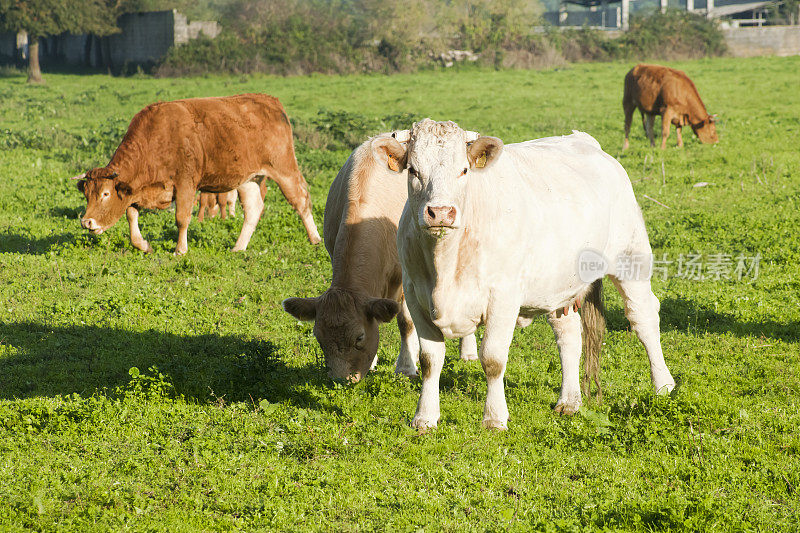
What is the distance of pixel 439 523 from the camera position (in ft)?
15.0

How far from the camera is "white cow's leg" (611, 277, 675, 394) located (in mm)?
6662

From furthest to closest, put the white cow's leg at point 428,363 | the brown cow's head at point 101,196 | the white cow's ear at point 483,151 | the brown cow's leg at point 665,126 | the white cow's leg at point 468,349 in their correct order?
the brown cow's leg at point 665,126 < the brown cow's head at point 101,196 < the white cow's leg at point 468,349 < the white cow's leg at point 428,363 < the white cow's ear at point 483,151

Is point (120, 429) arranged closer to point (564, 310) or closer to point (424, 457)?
point (424, 457)

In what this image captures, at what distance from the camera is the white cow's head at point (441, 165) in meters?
4.78

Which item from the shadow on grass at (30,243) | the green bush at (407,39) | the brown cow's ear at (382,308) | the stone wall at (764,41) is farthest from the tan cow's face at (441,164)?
the stone wall at (764,41)

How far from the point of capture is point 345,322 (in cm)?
642

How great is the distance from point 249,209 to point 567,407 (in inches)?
276

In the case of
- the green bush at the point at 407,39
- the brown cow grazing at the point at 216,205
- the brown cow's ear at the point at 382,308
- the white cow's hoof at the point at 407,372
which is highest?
the green bush at the point at 407,39

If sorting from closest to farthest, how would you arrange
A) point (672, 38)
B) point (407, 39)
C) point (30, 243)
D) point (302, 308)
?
point (302, 308) < point (30, 243) < point (407, 39) < point (672, 38)

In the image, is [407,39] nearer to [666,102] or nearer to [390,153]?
[666,102]

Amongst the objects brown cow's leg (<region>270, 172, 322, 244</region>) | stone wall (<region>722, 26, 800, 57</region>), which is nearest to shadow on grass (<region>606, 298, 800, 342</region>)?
brown cow's leg (<region>270, 172, 322, 244</region>)

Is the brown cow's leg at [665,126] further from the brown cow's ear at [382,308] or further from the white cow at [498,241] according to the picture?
the brown cow's ear at [382,308]

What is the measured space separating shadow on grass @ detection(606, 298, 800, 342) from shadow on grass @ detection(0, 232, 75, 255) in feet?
24.8

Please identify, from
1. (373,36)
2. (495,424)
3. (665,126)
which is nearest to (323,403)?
(495,424)
